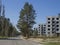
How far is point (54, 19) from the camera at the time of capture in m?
155

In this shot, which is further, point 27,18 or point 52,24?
point 52,24

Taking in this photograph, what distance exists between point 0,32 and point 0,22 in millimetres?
21107

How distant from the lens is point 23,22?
90250 mm

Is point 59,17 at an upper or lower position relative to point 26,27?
upper

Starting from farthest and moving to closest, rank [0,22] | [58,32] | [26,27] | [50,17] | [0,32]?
1. [50,17]
2. [58,32]
3. [0,32]
4. [0,22]
5. [26,27]

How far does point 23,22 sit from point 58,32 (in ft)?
189

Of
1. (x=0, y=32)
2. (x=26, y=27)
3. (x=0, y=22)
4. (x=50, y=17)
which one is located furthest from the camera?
(x=50, y=17)

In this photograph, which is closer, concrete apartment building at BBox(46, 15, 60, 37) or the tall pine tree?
the tall pine tree

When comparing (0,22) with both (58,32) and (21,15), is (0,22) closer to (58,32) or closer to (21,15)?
(21,15)

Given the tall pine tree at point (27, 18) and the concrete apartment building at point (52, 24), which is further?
the concrete apartment building at point (52, 24)

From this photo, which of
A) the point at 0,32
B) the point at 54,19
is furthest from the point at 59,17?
the point at 0,32

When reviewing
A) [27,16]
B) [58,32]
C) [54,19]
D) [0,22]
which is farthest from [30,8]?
[54,19]

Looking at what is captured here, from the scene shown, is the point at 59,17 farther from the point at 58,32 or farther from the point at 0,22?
the point at 0,22

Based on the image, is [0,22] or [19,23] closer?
[19,23]
